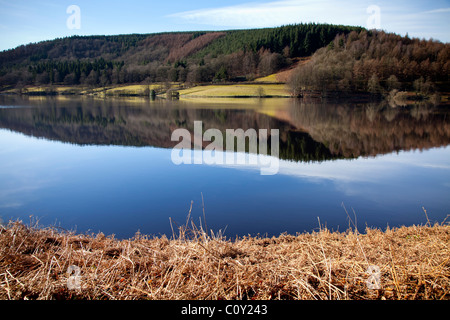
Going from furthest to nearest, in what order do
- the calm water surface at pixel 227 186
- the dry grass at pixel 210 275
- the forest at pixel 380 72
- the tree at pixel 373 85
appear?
1. the forest at pixel 380 72
2. the tree at pixel 373 85
3. the calm water surface at pixel 227 186
4. the dry grass at pixel 210 275

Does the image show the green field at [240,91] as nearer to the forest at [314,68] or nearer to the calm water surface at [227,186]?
the forest at [314,68]

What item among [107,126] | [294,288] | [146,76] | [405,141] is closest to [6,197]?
[294,288]

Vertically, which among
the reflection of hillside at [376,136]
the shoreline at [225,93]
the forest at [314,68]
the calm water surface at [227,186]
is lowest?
the calm water surface at [227,186]

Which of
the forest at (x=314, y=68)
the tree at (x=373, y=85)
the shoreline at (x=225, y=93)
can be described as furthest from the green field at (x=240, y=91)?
the tree at (x=373, y=85)

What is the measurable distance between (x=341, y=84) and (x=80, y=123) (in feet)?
230

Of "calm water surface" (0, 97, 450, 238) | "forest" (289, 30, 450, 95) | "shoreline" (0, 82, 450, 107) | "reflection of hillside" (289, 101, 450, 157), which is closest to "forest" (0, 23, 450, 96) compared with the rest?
"forest" (289, 30, 450, 95)

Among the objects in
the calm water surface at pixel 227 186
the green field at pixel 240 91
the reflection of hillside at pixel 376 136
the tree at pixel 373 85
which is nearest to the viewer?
the calm water surface at pixel 227 186

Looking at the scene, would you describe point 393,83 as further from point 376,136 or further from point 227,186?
point 227,186

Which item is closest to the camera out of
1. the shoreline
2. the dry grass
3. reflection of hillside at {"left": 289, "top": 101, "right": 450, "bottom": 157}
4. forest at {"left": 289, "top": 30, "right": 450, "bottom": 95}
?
the dry grass

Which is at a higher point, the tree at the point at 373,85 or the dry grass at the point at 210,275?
the tree at the point at 373,85

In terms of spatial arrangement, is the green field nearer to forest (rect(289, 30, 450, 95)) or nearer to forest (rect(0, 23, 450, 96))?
forest (rect(0, 23, 450, 96))

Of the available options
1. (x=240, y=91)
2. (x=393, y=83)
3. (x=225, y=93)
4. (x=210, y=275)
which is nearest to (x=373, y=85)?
(x=393, y=83)

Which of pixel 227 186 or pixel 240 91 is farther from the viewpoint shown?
pixel 240 91

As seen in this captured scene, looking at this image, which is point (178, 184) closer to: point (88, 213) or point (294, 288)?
Answer: point (88, 213)
